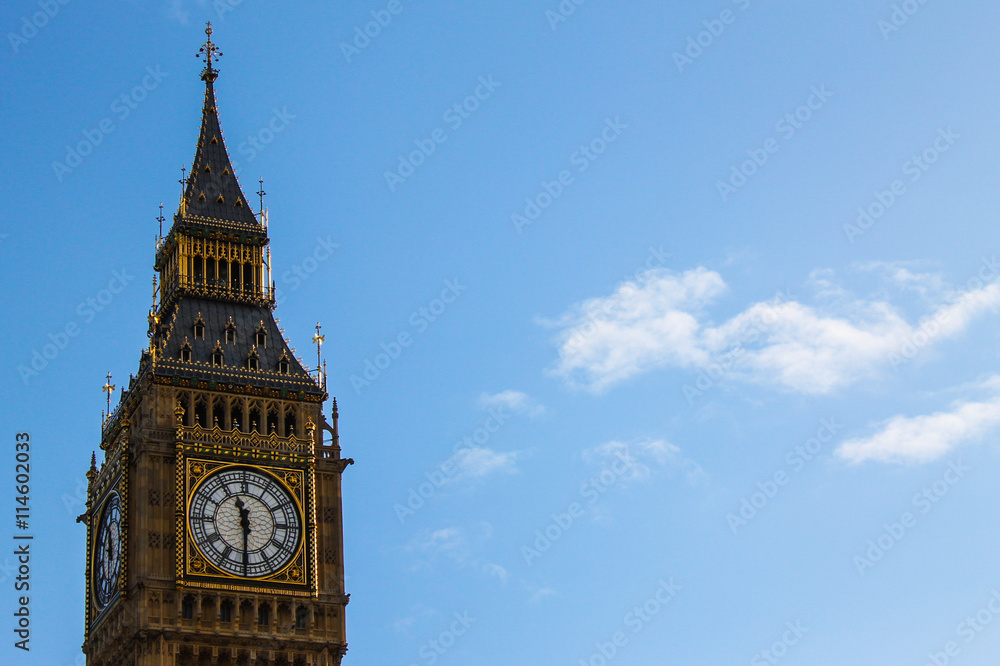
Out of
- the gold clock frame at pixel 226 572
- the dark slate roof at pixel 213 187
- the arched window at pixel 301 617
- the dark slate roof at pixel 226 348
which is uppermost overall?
the dark slate roof at pixel 213 187

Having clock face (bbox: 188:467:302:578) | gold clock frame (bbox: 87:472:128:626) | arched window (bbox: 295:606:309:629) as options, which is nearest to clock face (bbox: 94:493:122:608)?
gold clock frame (bbox: 87:472:128:626)

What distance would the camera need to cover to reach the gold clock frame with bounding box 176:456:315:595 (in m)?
101

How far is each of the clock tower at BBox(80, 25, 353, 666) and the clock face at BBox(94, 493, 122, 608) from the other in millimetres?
148

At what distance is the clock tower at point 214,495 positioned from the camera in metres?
100

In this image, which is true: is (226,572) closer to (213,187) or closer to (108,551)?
(108,551)

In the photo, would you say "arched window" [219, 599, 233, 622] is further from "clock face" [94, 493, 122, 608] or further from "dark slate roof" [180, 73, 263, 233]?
"dark slate roof" [180, 73, 263, 233]

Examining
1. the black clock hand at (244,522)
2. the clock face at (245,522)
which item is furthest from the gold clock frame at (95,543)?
the black clock hand at (244,522)

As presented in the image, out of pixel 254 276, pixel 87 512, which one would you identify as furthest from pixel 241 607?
pixel 254 276

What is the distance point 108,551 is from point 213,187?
20719 millimetres

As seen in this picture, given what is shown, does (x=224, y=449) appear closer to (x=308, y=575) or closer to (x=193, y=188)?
(x=308, y=575)

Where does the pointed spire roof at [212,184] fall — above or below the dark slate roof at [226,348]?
above

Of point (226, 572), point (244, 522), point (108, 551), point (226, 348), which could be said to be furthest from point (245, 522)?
point (226, 348)

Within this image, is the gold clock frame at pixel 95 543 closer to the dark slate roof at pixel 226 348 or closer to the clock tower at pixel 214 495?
the clock tower at pixel 214 495

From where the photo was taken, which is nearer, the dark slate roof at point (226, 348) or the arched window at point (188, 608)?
the arched window at point (188, 608)
